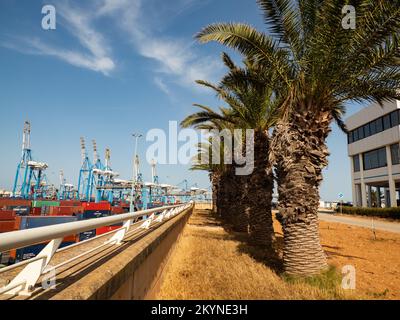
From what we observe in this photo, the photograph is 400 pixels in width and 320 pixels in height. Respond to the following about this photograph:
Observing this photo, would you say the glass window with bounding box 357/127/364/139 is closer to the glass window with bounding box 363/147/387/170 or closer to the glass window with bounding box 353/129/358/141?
the glass window with bounding box 353/129/358/141

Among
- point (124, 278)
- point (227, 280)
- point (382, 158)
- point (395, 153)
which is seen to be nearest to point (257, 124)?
point (227, 280)

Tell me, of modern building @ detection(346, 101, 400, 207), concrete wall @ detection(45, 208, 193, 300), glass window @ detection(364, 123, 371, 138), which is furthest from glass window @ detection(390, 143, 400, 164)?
concrete wall @ detection(45, 208, 193, 300)

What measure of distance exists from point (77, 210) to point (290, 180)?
→ 4122 cm

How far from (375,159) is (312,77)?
3767cm

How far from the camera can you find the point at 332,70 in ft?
23.5

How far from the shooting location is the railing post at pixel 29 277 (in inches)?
81.7

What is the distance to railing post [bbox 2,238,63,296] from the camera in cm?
208

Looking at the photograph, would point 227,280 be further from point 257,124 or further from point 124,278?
point 257,124

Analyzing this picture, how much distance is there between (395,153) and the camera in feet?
111

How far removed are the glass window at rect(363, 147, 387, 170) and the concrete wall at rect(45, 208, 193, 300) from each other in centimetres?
3960

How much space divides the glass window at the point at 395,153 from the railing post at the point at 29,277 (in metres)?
39.6

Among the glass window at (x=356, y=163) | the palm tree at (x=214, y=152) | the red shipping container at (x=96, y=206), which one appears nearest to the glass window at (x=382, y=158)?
the glass window at (x=356, y=163)
